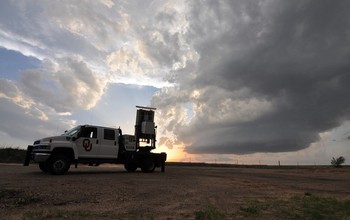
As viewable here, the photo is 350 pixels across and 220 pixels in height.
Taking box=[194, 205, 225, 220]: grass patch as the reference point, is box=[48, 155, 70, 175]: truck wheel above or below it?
above

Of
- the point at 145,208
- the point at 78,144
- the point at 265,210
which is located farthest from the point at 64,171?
the point at 265,210

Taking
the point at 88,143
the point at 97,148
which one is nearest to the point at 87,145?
the point at 88,143

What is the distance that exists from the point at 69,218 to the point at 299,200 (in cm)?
866

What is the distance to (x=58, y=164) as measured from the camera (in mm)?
19109

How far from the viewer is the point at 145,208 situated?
1033 centimetres

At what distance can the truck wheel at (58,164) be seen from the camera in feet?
62.1

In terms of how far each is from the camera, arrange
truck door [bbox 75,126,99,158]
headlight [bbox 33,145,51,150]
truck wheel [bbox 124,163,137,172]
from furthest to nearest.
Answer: truck wheel [bbox 124,163,137,172] → truck door [bbox 75,126,99,158] → headlight [bbox 33,145,51,150]

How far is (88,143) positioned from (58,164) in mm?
2255

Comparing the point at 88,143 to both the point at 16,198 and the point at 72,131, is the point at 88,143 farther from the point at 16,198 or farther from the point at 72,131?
the point at 16,198

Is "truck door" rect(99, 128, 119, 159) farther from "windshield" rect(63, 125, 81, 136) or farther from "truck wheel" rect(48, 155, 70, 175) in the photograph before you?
"truck wheel" rect(48, 155, 70, 175)

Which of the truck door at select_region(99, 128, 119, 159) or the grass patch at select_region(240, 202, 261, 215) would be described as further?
Result: the truck door at select_region(99, 128, 119, 159)

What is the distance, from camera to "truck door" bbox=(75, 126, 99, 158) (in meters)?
20.4

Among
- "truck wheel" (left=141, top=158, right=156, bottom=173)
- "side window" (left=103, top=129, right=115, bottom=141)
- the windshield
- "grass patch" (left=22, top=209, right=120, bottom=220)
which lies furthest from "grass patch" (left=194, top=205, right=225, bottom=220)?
"truck wheel" (left=141, top=158, right=156, bottom=173)

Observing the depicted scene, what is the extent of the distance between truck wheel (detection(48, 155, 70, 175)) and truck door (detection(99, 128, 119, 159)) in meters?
2.52
